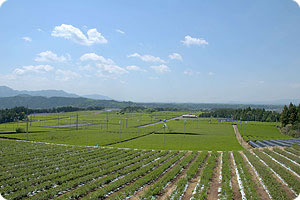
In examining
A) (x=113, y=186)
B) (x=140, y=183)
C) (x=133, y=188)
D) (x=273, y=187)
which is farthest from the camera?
(x=140, y=183)

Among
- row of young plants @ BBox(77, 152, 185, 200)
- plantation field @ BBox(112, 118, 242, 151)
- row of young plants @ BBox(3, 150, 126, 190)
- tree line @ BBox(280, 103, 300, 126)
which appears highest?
tree line @ BBox(280, 103, 300, 126)

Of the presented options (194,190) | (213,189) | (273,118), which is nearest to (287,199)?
(213,189)

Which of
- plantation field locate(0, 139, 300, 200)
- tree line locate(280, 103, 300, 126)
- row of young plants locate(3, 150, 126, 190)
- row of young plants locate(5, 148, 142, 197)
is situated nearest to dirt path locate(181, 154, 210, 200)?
plantation field locate(0, 139, 300, 200)

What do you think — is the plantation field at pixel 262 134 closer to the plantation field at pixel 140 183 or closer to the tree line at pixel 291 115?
the tree line at pixel 291 115

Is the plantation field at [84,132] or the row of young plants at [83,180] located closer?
the row of young plants at [83,180]

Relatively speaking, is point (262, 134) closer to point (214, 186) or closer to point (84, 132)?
point (214, 186)

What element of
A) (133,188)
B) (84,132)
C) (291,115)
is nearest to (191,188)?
(133,188)

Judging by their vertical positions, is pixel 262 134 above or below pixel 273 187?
below

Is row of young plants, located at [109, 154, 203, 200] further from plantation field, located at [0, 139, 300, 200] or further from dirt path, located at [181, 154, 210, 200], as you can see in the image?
dirt path, located at [181, 154, 210, 200]

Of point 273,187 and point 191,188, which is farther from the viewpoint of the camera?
point 191,188

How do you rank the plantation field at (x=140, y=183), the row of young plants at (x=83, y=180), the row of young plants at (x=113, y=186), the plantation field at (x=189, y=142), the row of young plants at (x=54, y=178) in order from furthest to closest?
1. the plantation field at (x=189, y=142)
2. the row of young plants at (x=54, y=178)
3. the row of young plants at (x=83, y=180)
4. the plantation field at (x=140, y=183)
5. the row of young plants at (x=113, y=186)

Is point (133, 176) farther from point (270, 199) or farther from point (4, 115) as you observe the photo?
point (4, 115)

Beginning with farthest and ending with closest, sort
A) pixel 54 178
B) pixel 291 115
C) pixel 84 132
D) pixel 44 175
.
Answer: pixel 291 115
pixel 84 132
pixel 44 175
pixel 54 178

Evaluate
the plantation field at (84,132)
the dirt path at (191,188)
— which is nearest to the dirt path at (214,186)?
Result: the dirt path at (191,188)
